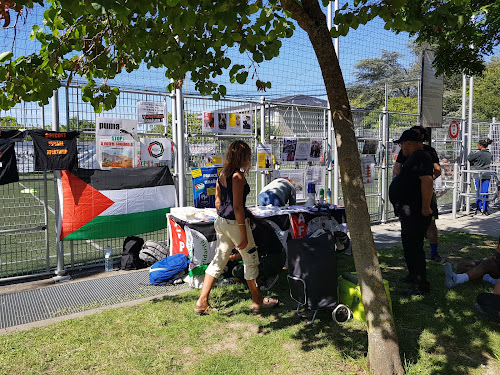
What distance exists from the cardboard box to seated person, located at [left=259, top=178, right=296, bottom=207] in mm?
1992

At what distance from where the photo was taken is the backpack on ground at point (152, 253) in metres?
5.98

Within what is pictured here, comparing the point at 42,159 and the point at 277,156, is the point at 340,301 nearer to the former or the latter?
the point at 277,156

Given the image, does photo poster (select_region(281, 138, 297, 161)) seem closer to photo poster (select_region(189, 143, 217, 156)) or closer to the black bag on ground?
photo poster (select_region(189, 143, 217, 156))

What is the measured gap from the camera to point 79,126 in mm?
5680

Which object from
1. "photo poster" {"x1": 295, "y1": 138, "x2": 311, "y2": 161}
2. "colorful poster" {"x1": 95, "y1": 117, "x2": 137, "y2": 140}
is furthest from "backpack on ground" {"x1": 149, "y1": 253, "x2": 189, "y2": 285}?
"photo poster" {"x1": 295, "y1": 138, "x2": 311, "y2": 161}

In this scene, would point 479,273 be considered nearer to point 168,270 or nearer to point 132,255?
point 168,270

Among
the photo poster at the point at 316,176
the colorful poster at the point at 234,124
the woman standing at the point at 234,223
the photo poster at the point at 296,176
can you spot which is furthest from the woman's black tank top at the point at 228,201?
the photo poster at the point at 316,176

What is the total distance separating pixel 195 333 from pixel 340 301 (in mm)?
1658

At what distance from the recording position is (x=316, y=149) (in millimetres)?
8008

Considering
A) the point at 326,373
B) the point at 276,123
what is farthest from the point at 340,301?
the point at 276,123

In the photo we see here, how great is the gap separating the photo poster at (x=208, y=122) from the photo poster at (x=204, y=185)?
69cm

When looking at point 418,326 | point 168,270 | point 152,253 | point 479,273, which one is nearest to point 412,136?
point 479,273

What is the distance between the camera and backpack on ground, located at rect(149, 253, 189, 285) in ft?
17.2

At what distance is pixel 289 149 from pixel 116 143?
332 cm
